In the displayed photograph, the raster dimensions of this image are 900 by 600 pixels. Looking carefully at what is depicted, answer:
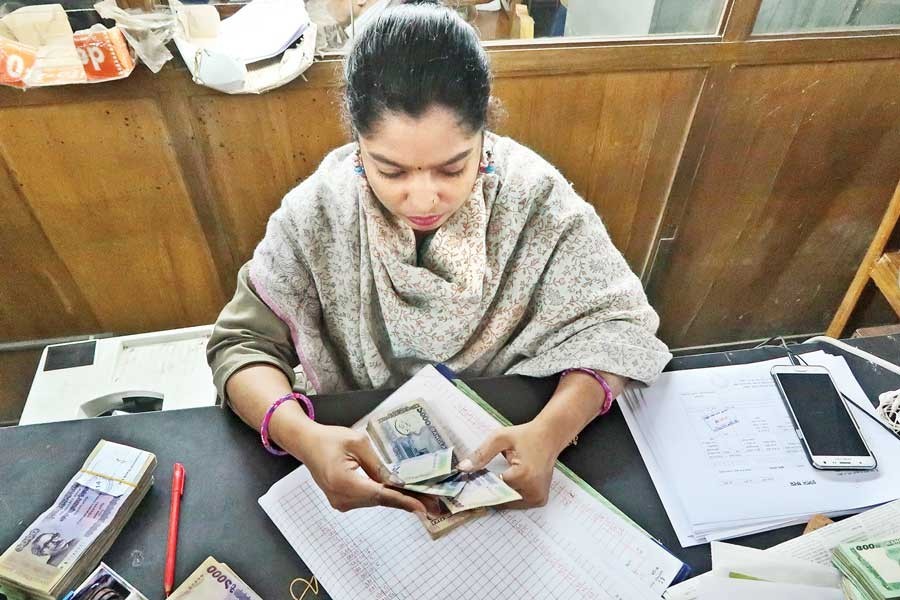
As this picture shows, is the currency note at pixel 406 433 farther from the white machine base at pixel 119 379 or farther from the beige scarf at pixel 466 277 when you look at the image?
the white machine base at pixel 119 379

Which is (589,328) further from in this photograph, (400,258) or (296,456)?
(296,456)

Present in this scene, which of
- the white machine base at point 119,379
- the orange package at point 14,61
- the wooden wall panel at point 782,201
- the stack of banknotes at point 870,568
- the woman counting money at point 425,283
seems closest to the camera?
the stack of banknotes at point 870,568

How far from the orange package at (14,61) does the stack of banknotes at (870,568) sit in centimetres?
176

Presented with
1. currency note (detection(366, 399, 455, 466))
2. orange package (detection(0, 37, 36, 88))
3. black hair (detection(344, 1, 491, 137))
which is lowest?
currency note (detection(366, 399, 455, 466))

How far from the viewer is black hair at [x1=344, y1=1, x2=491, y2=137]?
79 centimetres

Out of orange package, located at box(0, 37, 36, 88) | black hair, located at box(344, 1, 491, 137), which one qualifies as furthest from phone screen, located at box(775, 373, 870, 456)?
orange package, located at box(0, 37, 36, 88)

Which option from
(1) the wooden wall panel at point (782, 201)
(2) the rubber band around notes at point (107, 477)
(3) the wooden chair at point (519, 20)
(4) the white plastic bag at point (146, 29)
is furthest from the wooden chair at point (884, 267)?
(4) the white plastic bag at point (146, 29)

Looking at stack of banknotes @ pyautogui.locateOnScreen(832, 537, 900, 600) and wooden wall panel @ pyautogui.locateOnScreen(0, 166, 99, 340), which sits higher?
stack of banknotes @ pyautogui.locateOnScreen(832, 537, 900, 600)

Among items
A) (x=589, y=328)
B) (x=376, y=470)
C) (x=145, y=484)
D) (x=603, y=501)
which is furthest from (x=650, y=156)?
(x=145, y=484)

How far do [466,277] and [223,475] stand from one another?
50 cm

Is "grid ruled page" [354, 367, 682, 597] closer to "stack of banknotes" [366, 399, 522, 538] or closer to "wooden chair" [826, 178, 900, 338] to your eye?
"stack of banknotes" [366, 399, 522, 538]

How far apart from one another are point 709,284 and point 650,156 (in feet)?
2.10

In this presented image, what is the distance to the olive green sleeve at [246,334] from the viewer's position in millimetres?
1009

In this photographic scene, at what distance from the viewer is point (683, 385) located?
3.42 feet
